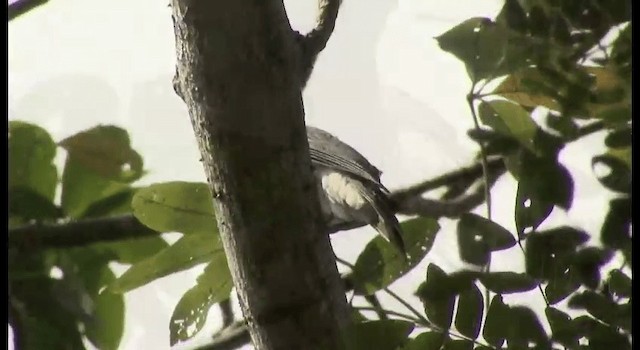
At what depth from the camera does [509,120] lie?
0.58m

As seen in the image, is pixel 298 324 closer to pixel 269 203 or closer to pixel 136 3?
pixel 269 203

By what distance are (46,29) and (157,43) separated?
152mm

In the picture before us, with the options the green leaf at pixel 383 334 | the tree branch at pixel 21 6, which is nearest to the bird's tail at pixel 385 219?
the green leaf at pixel 383 334

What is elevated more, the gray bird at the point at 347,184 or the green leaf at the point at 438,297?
the gray bird at the point at 347,184

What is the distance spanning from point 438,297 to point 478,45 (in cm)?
20

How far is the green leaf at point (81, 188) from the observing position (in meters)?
0.81

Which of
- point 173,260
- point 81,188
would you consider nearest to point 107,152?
point 81,188

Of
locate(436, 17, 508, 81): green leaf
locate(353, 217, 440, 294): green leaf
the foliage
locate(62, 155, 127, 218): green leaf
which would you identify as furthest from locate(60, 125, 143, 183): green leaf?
locate(436, 17, 508, 81): green leaf

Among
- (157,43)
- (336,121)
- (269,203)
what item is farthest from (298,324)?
(157,43)

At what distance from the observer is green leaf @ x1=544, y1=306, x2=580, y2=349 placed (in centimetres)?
48

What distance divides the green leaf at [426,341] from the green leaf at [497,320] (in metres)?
0.04

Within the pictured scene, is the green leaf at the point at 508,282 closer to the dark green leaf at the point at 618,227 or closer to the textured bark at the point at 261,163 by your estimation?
the dark green leaf at the point at 618,227

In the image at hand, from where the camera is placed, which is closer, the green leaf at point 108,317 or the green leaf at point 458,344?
the green leaf at point 458,344

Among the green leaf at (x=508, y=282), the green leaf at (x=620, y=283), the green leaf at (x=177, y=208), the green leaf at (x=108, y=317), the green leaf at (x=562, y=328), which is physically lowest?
the green leaf at (x=562, y=328)
